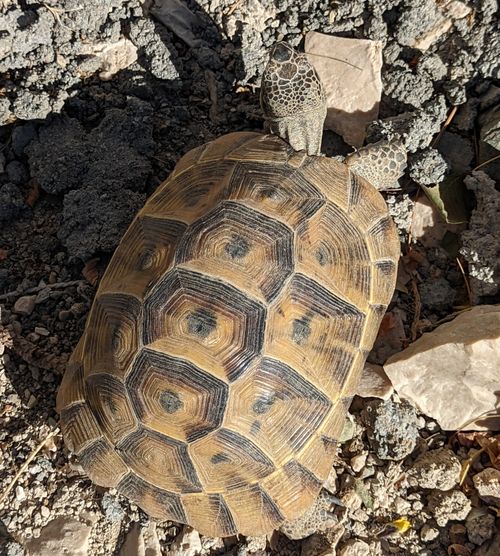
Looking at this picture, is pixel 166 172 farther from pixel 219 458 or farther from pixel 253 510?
pixel 253 510

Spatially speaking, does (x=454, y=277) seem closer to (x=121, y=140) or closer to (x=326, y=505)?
(x=326, y=505)

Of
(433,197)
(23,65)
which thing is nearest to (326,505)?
(433,197)

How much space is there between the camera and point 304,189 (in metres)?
3.12

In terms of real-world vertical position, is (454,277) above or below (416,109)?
below

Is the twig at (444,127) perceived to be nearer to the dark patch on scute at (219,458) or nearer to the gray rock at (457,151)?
the gray rock at (457,151)

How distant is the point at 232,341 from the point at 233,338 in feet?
0.04

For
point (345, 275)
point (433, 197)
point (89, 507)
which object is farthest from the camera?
point (433, 197)

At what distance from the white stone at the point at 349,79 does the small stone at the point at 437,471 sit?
1.66 meters

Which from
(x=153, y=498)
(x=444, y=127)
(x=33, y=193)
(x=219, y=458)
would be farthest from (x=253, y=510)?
(x=444, y=127)

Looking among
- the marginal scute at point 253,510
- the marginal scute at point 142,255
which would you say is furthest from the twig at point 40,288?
the marginal scute at point 253,510

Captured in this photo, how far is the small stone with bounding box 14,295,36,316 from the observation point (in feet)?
11.8

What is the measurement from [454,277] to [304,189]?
1.06 m

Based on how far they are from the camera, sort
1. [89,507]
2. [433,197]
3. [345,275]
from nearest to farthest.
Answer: [345,275] < [89,507] < [433,197]

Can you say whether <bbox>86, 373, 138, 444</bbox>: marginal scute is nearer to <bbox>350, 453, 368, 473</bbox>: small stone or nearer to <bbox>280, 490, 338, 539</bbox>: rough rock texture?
<bbox>280, 490, 338, 539</bbox>: rough rock texture
